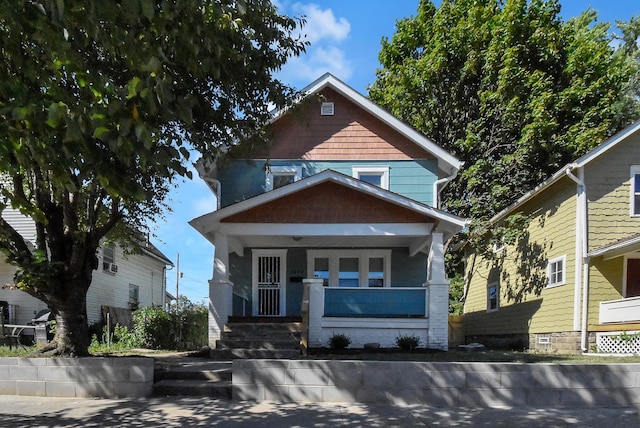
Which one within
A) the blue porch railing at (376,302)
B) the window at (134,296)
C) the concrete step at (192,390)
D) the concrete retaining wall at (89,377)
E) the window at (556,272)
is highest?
the window at (556,272)

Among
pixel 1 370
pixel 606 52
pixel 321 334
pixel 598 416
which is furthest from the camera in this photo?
pixel 606 52

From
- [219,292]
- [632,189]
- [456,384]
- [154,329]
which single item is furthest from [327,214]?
[632,189]

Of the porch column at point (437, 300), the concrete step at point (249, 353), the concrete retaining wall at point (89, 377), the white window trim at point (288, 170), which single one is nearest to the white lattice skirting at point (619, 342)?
the porch column at point (437, 300)

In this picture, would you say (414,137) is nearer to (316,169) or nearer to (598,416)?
(316,169)

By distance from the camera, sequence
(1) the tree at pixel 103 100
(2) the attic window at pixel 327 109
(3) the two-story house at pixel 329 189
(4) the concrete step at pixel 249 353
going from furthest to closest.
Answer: (2) the attic window at pixel 327 109 → (3) the two-story house at pixel 329 189 → (4) the concrete step at pixel 249 353 → (1) the tree at pixel 103 100

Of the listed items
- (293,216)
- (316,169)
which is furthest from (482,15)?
(293,216)

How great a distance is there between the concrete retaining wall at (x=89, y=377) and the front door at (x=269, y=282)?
21.0 feet

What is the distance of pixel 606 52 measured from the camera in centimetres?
1728

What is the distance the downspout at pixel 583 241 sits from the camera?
1100 cm

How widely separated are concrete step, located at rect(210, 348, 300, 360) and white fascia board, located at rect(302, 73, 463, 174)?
6660mm

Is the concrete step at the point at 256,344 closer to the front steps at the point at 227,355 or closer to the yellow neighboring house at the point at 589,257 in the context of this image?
the front steps at the point at 227,355

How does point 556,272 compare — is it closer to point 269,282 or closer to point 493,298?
point 493,298

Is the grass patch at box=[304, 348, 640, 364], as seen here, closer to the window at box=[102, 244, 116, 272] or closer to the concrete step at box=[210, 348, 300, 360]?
the concrete step at box=[210, 348, 300, 360]

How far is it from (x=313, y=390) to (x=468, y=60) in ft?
54.1
